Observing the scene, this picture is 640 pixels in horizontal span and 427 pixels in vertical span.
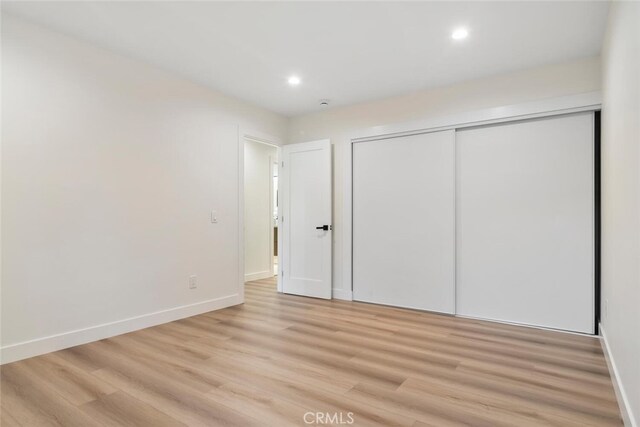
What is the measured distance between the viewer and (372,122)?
4449 millimetres

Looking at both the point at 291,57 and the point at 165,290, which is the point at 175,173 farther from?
the point at 291,57

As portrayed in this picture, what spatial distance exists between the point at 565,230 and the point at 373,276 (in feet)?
6.73

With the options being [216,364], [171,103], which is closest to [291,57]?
[171,103]

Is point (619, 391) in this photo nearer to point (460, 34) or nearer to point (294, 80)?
point (460, 34)

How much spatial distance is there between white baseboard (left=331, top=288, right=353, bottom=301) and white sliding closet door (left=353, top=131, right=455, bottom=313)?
0.23 feet

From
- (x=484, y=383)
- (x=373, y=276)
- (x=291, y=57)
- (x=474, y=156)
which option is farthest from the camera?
(x=373, y=276)

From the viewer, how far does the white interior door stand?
184 inches

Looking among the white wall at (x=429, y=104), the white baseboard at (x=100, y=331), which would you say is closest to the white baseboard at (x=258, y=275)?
the white baseboard at (x=100, y=331)

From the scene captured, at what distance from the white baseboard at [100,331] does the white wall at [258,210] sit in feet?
6.05

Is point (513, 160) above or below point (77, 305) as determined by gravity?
above

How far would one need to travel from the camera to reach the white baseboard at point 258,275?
5910 mm

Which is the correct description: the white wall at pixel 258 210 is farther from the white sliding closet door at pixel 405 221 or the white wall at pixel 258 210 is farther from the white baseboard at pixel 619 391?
the white baseboard at pixel 619 391

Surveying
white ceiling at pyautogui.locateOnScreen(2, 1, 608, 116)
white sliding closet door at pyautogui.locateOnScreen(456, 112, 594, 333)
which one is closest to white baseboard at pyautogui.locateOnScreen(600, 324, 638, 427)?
white sliding closet door at pyautogui.locateOnScreen(456, 112, 594, 333)

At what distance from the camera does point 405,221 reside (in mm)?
4176
